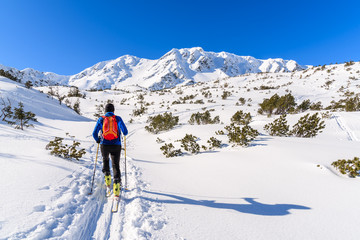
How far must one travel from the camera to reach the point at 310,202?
2.92m

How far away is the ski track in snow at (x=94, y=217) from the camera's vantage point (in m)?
2.21

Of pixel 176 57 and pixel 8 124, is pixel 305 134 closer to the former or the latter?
pixel 8 124

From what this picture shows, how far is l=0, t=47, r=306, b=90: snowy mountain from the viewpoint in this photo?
140000 mm

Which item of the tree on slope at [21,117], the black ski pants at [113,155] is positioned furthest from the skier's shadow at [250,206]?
the tree on slope at [21,117]

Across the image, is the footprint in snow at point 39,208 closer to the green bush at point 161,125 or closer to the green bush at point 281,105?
the green bush at point 161,125

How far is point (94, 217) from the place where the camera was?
2721mm

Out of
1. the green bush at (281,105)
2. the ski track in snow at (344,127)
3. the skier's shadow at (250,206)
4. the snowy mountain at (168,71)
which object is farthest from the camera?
the snowy mountain at (168,71)

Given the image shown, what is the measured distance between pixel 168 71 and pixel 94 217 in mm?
149500

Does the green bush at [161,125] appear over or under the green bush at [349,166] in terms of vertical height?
over

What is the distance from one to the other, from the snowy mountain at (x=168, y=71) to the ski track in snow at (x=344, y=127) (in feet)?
408

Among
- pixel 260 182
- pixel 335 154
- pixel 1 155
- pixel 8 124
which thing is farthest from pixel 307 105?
pixel 8 124

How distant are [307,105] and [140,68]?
189251 mm

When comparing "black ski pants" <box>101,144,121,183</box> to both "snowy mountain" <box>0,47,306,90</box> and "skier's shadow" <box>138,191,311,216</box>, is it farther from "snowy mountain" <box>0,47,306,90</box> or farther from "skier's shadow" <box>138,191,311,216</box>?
"snowy mountain" <box>0,47,306,90</box>

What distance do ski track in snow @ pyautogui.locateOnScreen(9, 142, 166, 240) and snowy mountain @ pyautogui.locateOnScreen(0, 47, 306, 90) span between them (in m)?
128
